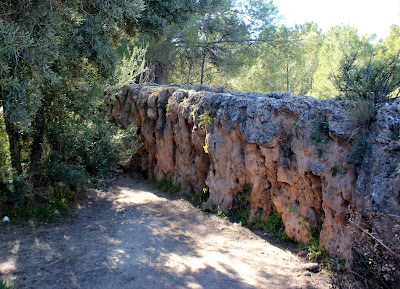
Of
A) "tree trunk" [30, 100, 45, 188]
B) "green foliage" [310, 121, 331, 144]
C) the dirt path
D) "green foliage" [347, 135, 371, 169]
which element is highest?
"green foliage" [310, 121, 331, 144]

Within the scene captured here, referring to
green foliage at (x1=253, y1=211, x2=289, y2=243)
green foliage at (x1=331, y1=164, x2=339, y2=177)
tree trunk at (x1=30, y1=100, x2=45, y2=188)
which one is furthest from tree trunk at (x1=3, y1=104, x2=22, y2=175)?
green foliage at (x1=331, y1=164, x2=339, y2=177)

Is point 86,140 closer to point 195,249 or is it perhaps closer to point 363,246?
point 195,249

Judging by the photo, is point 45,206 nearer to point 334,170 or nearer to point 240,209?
point 240,209

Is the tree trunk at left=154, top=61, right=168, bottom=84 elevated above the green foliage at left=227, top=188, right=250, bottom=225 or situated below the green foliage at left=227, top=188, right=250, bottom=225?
above

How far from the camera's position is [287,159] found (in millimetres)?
5496

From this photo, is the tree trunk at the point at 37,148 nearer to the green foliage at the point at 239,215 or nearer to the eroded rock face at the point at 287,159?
the eroded rock face at the point at 287,159

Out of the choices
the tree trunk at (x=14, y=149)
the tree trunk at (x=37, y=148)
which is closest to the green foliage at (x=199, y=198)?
the tree trunk at (x=37, y=148)

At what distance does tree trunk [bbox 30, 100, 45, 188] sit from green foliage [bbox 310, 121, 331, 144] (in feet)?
16.7

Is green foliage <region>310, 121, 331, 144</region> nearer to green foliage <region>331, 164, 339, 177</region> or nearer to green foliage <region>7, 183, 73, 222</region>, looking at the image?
green foliage <region>331, 164, 339, 177</region>

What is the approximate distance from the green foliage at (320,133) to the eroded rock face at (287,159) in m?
0.01

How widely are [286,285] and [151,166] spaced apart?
20.4 ft

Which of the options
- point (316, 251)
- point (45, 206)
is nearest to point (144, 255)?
point (316, 251)

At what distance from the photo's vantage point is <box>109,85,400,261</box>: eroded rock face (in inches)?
158

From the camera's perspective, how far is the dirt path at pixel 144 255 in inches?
172
